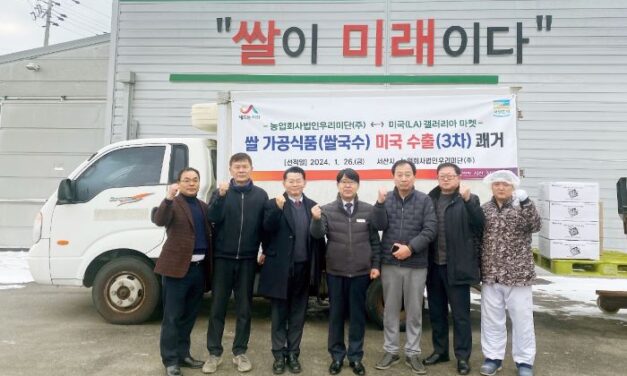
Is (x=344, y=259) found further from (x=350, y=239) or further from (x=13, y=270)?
(x=13, y=270)

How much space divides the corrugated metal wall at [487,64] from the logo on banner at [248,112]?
480 cm

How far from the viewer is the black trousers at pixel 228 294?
13.0 feet

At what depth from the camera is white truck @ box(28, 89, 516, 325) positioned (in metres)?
5.23

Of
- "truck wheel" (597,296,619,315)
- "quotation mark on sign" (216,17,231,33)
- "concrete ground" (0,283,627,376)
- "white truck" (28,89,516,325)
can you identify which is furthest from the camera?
"quotation mark on sign" (216,17,231,33)

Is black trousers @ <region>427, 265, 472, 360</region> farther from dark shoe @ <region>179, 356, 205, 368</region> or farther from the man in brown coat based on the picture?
dark shoe @ <region>179, 356, 205, 368</region>

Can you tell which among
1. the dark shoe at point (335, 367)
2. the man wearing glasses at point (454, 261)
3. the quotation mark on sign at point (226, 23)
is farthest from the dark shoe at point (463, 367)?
the quotation mark on sign at point (226, 23)

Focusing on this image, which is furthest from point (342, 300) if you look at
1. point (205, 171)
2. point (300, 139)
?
point (205, 171)

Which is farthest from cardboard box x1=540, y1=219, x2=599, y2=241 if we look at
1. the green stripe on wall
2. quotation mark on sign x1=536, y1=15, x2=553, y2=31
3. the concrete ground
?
quotation mark on sign x1=536, y1=15, x2=553, y2=31

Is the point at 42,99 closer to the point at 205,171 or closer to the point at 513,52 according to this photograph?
the point at 205,171

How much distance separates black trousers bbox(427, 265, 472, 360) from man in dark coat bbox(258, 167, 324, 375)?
1.16m

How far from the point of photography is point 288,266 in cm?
389

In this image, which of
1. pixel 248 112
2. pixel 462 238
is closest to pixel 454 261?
pixel 462 238

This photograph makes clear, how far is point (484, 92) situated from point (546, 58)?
5.68 m

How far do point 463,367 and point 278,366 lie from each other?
5.20ft
